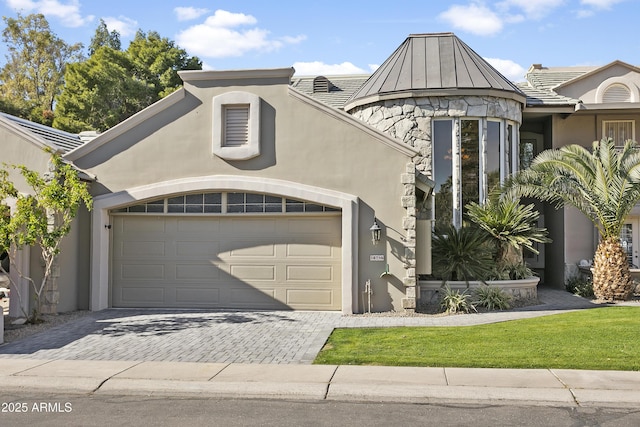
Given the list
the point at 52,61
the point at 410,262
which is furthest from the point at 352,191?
the point at 52,61

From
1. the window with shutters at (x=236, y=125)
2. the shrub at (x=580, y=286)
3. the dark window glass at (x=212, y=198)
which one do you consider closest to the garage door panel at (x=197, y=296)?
the dark window glass at (x=212, y=198)

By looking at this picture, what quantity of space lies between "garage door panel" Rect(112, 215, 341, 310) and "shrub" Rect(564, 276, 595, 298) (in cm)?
804

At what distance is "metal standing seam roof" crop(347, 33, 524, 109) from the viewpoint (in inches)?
642

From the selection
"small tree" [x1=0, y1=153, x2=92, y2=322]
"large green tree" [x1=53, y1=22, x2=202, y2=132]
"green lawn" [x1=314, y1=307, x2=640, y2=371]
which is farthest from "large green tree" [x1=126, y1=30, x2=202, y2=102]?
"green lawn" [x1=314, y1=307, x2=640, y2=371]

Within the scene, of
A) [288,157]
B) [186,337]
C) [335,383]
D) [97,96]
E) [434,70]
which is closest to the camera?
[335,383]

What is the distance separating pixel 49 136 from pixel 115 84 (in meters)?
19.0

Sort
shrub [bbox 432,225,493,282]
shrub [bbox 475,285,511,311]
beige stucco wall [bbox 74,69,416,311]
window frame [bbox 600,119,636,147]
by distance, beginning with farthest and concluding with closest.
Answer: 1. window frame [bbox 600,119,636,147]
2. shrub [bbox 432,225,493,282]
3. shrub [bbox 475,285,511,311]
4. beige stucco wall [bbox 74,69,416,311]

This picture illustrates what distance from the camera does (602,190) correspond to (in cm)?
1558

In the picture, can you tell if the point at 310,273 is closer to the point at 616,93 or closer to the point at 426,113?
Result: the point at 426,113

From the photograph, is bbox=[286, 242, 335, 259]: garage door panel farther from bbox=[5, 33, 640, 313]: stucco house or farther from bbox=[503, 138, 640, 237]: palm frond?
bbox=[503, 138, 640, 237]: palm frond

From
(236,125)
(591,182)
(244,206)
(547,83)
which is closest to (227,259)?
(244,206)

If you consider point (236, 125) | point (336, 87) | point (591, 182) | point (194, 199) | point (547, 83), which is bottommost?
point (194, 199)

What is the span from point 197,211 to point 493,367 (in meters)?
8.18

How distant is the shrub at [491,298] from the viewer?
14.0 meters
